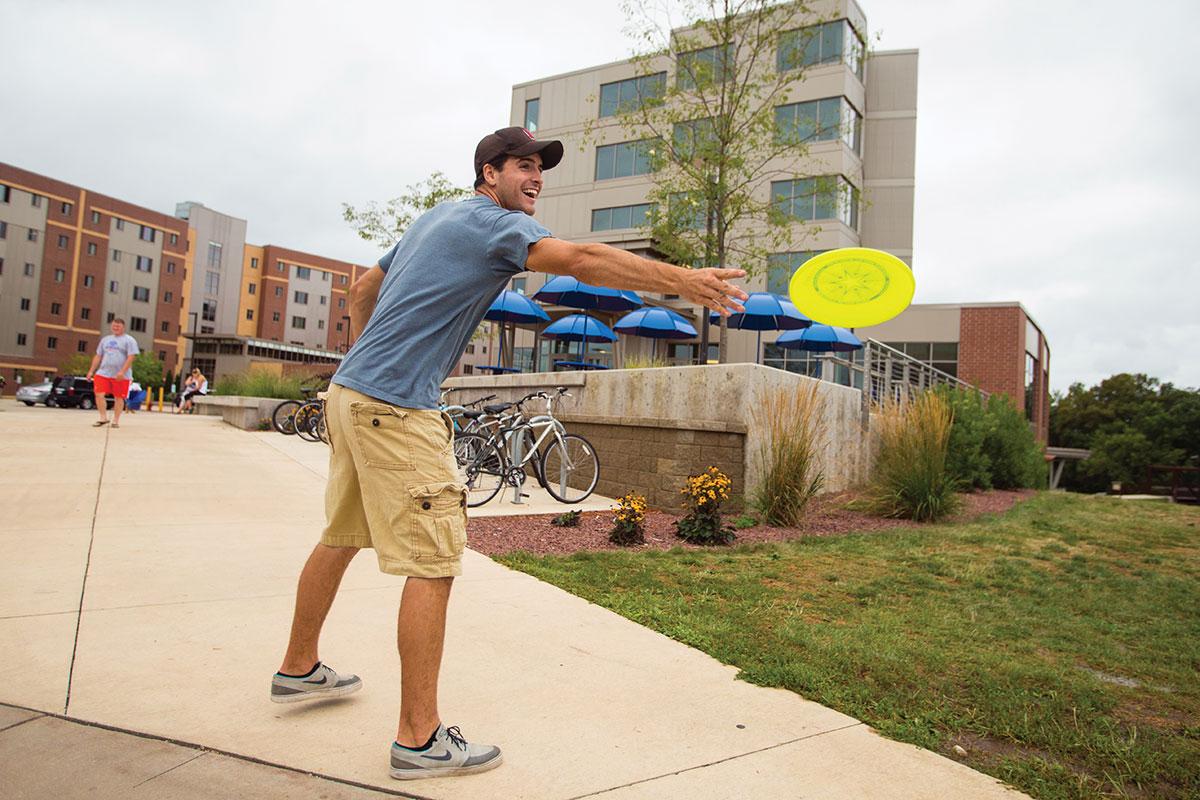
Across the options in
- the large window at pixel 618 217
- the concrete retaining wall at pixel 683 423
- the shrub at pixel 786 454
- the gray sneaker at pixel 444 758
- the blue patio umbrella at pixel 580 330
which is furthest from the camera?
the large window at pixel 618 217

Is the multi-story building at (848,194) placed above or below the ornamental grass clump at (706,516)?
above

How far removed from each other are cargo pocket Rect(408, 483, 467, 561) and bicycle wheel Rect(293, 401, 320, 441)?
12432 mm

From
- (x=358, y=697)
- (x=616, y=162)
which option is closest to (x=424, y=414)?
(x=358, y=697)

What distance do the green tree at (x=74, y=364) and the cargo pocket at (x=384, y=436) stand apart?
7293cm

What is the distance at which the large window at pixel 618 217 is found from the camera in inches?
1300

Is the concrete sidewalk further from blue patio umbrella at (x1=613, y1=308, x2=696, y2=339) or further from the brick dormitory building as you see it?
the brick dormitory building

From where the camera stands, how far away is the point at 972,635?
3850 mm

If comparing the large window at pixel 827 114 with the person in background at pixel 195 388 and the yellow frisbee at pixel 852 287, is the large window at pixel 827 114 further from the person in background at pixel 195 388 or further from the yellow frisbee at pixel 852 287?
the yellow frisbee at pixel 852 287

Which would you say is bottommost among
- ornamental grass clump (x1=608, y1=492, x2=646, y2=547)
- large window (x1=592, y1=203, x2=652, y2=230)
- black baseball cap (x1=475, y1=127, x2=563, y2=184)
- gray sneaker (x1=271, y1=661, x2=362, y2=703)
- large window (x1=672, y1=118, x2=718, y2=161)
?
gray sneaker (x1=271, y1=661, x2=362, y2=703)

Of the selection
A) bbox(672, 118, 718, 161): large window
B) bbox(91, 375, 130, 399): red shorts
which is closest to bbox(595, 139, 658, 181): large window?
bbox(672, 118, 718, 161): large window

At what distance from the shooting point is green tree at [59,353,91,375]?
2470 inches

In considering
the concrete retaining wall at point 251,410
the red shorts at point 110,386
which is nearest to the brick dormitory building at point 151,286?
the concrete retaining wall at point 251,410

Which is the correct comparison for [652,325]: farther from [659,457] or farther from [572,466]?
[659,457]

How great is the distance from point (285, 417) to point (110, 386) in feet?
12.7
